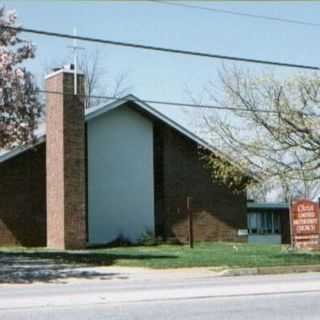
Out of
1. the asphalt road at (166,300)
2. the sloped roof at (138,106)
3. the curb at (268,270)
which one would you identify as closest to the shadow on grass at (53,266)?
the asphalt road at (166,300)

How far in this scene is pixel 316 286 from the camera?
1731 cm

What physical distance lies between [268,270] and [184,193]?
1723cm

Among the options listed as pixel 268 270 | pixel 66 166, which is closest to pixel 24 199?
pixel 66 166

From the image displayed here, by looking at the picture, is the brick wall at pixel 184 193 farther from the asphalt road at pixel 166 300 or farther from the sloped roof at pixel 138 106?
the asphalt road at pixel 166 300

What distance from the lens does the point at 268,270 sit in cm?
2386

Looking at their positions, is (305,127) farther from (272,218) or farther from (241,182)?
(272,218)

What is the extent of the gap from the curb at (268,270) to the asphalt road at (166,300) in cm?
336

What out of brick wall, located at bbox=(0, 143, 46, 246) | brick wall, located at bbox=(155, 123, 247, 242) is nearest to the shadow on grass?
brick wall, located at bbox=(0, 143, 46, 246)

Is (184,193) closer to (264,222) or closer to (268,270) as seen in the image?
(264,222)

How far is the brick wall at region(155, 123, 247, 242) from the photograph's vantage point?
40.6 metres

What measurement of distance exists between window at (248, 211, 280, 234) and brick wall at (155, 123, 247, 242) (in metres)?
8.17

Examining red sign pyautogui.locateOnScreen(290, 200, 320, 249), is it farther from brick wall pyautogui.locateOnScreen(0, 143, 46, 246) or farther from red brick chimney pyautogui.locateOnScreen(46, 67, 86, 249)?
brick wall pyautogui.locateOnScreen(0, 143, 46, 246)

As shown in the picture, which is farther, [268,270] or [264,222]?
[264,222]

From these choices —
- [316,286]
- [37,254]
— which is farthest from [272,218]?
[316,286]
